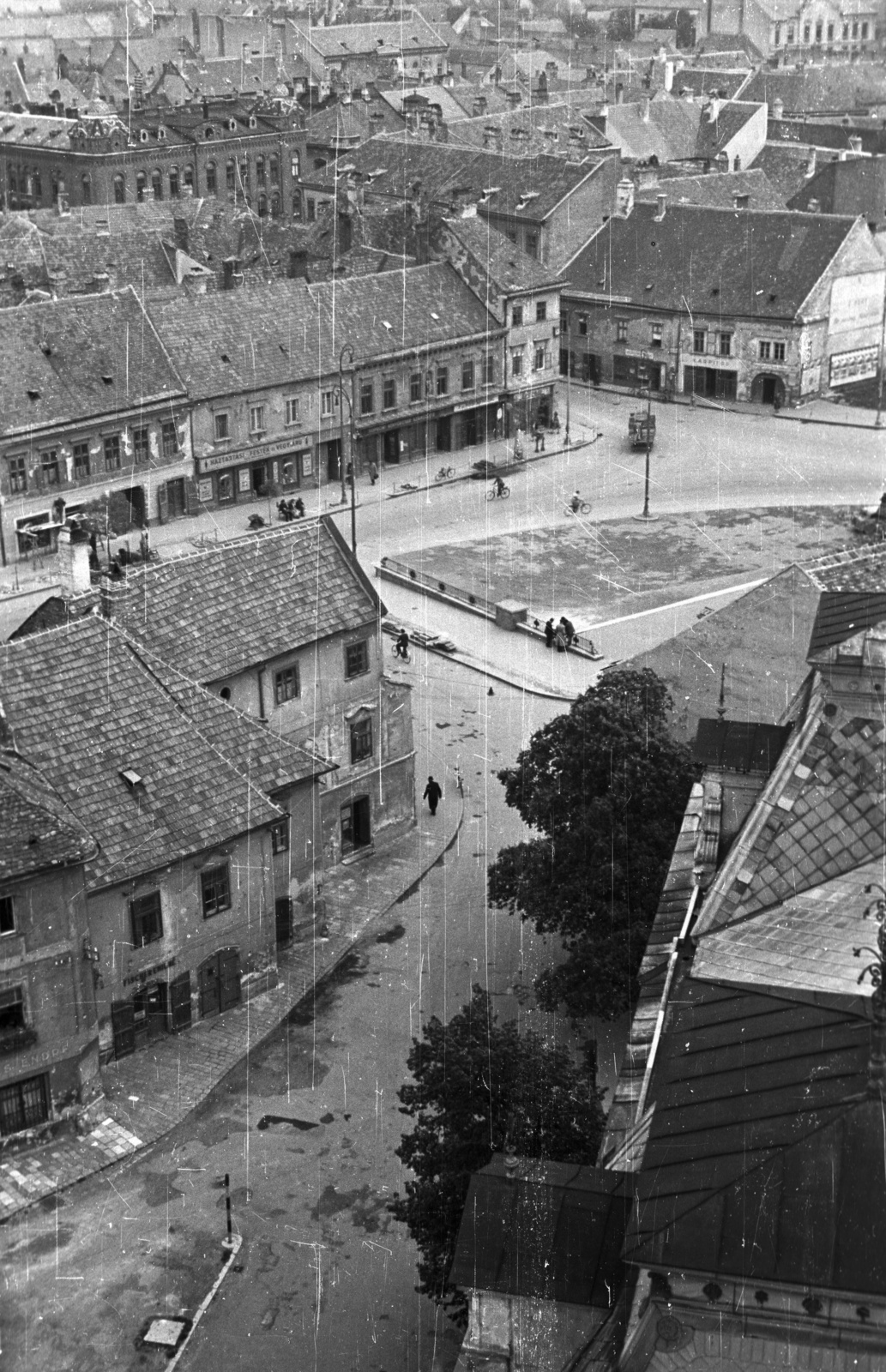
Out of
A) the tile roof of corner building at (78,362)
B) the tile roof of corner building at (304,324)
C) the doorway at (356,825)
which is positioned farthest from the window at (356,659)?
the tile roof of corner building at (304,324)

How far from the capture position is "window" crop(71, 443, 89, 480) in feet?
234

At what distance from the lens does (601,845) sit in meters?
39.8

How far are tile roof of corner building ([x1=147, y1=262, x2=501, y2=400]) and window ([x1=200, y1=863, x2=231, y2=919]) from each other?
3684cm

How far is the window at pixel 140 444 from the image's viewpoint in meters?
73.4

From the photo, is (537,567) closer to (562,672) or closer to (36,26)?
(562,672)

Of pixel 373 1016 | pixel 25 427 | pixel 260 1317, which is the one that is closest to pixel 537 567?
pixel 25 427

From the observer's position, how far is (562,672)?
61.5m

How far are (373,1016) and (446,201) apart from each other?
6728cm

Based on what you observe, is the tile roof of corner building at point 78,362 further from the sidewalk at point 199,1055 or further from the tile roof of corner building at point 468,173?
the tile roof of corner building at point 468,173

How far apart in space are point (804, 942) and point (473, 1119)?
720 cm

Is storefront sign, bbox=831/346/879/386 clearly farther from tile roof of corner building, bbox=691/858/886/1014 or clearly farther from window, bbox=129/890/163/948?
tile roof of corner building, bbox=691/858/886/1014

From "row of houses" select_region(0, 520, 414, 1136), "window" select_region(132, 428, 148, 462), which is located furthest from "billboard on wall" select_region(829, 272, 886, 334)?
"row of houses" select_region(0, 520, 414, 1136)

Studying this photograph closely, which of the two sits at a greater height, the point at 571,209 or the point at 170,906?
the point at 571,209

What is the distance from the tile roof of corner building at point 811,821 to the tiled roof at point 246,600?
60.8 ft
